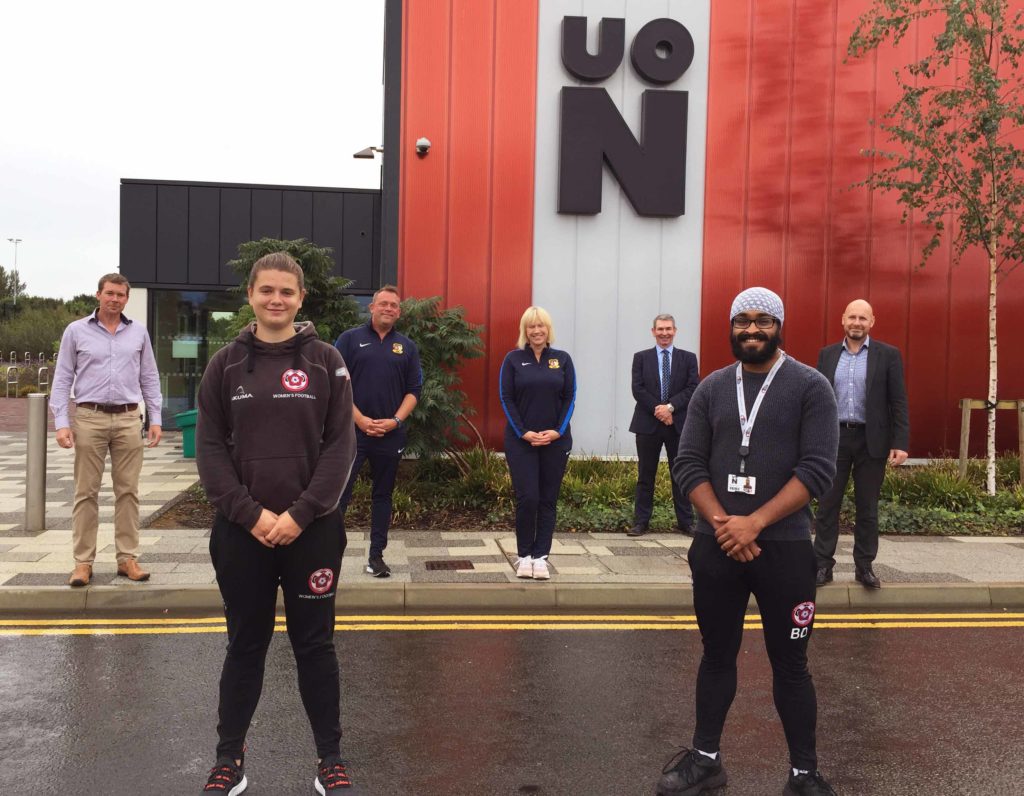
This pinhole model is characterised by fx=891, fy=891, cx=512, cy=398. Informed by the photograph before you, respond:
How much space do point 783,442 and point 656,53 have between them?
9135 millimetres

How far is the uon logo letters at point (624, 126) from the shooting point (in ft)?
35.9

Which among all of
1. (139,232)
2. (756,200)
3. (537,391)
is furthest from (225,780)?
(139,232)

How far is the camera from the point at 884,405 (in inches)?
237

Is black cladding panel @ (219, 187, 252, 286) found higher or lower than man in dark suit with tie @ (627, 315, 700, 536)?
higher

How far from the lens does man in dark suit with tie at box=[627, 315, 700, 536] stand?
811 cm

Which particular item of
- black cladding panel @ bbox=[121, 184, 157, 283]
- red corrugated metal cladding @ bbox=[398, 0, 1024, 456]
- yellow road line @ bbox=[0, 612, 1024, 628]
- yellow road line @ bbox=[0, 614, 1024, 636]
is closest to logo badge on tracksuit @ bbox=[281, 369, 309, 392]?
yellow road line @ bbox=[0, 614, 1024, 636]

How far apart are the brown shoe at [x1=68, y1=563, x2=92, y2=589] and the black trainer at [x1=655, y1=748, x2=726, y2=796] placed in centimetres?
416

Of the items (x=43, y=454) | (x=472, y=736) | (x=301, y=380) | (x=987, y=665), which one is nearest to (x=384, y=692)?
(x=472, y=736)

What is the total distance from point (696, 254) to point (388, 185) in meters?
3.96

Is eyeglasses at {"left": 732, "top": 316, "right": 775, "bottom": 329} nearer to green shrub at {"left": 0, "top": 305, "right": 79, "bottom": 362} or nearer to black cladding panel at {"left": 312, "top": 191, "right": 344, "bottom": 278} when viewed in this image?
black cladding panel at {"left": 312, "top": 191, "right": 344, "bottom": 278}

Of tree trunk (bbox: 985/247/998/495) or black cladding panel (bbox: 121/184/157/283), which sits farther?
black cladding panel (bbox: 121/184/157/283)

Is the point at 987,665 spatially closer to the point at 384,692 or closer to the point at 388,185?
the point at 384,692

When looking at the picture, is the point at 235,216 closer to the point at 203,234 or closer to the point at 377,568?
the point at 203,234

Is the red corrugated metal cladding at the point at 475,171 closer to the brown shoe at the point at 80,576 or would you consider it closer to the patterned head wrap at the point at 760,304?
the brown shoe at the point at 80,576
